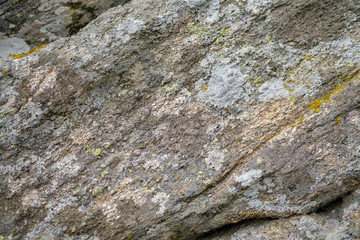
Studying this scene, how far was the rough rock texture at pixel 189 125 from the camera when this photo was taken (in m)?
2.48

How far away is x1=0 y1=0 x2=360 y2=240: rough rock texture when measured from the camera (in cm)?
248

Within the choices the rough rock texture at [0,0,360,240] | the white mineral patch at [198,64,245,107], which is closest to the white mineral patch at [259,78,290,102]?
the rough rock texture at [0,0,360,240]

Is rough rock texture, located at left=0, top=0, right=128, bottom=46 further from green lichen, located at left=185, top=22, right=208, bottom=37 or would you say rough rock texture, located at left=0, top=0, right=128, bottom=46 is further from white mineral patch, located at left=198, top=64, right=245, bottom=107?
white mineral patch, located at left=198, top=64, right=245, bottom=107

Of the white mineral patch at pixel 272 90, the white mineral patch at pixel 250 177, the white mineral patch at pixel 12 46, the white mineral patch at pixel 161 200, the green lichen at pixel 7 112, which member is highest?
the white mineral patch at pixel 12 46

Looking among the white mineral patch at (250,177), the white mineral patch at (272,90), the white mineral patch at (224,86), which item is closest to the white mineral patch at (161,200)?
the white mineral patch at (250,177)

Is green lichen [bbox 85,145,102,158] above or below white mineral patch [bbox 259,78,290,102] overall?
above

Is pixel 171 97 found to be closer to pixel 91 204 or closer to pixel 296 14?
pixel 91 204


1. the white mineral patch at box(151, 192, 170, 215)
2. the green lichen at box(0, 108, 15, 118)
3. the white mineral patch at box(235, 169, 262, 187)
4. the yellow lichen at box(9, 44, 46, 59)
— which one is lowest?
the white mineral patch at box(235, 169, 262, 187)

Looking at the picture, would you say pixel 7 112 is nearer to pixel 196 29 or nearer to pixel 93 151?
pixel 93 151

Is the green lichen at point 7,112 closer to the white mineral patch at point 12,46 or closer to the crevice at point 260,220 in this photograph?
the white mineral patch at point 12,46

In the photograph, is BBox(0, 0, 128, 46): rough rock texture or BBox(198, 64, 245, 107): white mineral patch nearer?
BBox(198, 64, 245, 107): white mineral patch

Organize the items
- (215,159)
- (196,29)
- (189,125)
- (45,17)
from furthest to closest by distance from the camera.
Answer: (45,17)
(196,29)
(189,125)
(215,159)

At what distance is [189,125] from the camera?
275 cm

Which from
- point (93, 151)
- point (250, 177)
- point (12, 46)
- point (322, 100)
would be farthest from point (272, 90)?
point (12, 46)
